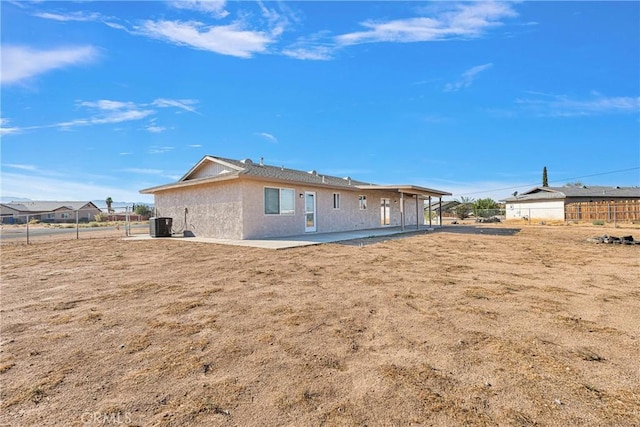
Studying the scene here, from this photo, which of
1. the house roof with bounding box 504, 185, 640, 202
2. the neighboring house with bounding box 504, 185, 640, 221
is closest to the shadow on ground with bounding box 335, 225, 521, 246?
the neighboring house with bounding box 504, 185, 640, 221

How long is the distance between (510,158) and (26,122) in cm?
5084

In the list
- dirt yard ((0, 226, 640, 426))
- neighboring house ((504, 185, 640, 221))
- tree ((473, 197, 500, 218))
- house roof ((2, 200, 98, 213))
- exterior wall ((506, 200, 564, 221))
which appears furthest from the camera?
house roof ((2, 200, 98, 213))

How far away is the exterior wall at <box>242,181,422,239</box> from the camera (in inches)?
467

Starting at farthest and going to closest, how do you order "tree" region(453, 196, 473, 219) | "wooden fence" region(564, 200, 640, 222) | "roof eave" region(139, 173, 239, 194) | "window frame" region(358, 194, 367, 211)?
"tree" region(453, 196, 473, 219) < "wooden fence" region(564, 200, 640, 222) < "window frame" region(358, 194, 367, 211) < "roof eave" region(139, 173, 239, 194)

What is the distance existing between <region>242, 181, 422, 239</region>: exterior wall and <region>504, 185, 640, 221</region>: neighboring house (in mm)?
17647

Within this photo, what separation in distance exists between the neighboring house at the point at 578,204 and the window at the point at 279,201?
24.3 metres

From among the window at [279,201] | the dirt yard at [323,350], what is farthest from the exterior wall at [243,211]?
the dirt yard at [323,350]

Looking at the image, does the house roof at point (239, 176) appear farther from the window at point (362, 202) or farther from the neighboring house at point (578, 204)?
the neighboring house at point (578, 204)

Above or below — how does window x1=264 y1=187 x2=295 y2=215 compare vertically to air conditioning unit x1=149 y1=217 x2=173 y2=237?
above

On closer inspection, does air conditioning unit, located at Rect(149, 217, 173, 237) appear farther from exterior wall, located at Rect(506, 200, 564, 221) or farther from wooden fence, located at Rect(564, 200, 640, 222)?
wooden fence, located at Rect(564, 200, 640, 222)

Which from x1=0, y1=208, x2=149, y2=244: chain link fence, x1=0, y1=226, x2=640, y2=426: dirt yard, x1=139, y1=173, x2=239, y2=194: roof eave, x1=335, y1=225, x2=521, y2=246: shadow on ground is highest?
x1=139, y1=173, x2=239, y2=194: roof eave

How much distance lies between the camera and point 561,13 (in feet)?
35.9

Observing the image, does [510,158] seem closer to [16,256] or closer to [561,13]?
[561,13]

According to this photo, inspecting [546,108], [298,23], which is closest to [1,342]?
[298,23]
